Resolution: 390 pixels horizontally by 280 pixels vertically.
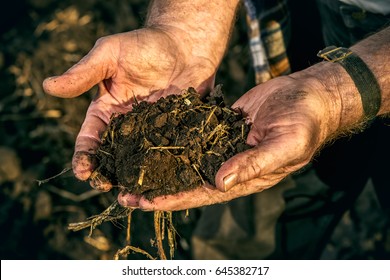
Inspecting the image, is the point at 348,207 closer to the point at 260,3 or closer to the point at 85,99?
the point at 260,3

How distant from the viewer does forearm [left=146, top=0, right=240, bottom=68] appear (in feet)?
12.0

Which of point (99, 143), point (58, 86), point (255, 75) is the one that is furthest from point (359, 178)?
point (58, 86)

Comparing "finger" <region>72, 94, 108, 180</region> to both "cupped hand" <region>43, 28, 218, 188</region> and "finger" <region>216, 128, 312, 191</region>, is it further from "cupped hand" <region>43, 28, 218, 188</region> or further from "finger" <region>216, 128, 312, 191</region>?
"finger" <region>216, 128, 312, 191</region>

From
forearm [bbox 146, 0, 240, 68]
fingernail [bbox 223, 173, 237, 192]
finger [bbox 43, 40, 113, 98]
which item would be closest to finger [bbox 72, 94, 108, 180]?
finger [bbox 43, 40, 113, 98]

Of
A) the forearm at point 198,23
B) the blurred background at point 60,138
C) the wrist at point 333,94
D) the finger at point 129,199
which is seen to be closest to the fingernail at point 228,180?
the finger at point 129,199

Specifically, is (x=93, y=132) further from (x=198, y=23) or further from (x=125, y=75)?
(x=198, y=23)

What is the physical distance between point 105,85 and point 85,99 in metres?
1.58

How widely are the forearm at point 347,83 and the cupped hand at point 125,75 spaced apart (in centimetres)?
80

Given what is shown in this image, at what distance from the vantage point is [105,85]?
3.40m

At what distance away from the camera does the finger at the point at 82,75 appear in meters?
3.07

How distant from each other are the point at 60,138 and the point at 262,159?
268 cm

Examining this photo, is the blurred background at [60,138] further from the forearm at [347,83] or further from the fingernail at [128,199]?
the fingernail at [128,199]

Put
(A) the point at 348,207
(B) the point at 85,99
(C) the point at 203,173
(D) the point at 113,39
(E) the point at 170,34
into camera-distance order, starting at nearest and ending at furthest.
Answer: (C) the point at 203,173, (D) the point at 113,39, (E) the point at 170,34, (A) the point at 348,207, (B) the point at 85,99

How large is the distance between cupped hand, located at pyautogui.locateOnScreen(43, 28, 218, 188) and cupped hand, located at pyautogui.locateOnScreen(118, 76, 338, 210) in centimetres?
54
